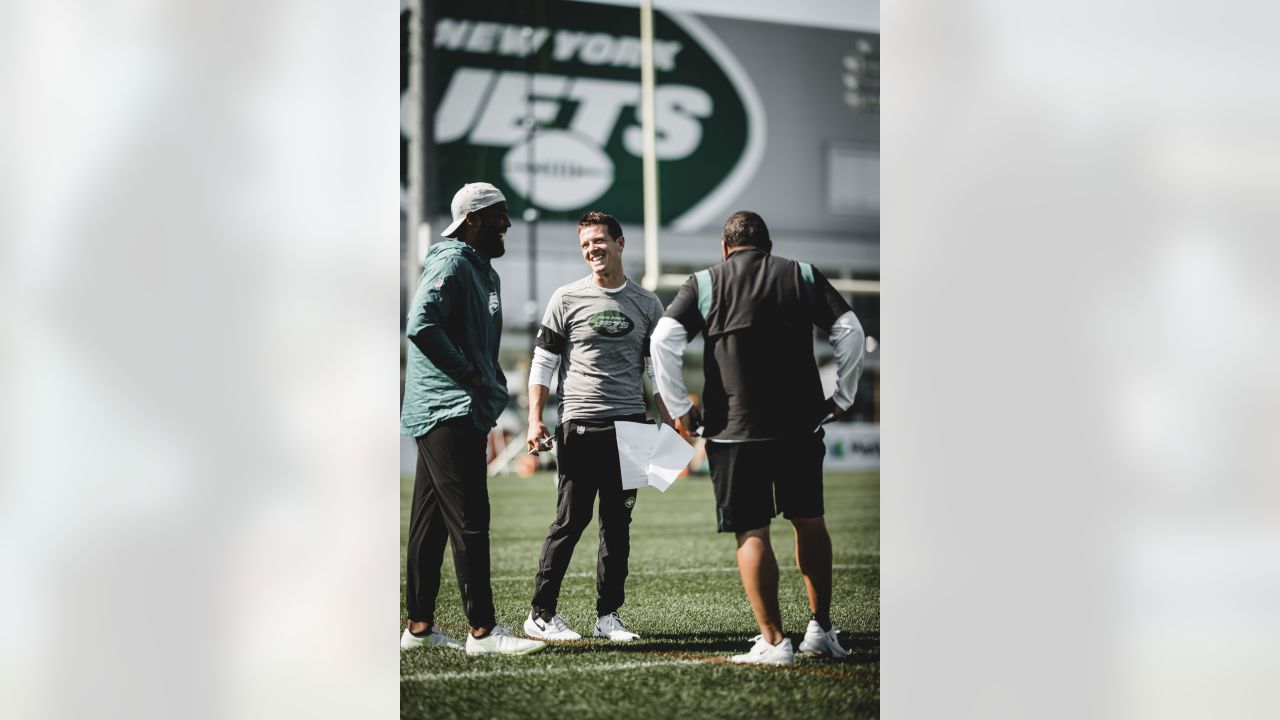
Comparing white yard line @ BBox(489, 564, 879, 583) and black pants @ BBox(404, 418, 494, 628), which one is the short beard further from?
white yard line @ BBox(489, 564, 879, 583)

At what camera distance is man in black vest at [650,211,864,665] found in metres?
3.31

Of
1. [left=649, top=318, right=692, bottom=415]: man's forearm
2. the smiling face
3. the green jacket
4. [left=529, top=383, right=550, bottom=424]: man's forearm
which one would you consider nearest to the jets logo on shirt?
the smiling face

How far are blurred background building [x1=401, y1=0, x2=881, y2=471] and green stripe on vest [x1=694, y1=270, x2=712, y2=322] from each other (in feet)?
47.2

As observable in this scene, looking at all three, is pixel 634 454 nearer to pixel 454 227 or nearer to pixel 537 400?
pixel 537 400

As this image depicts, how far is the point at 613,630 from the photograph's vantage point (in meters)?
3.79

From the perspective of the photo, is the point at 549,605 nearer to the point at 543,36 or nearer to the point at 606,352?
the point at 606,352

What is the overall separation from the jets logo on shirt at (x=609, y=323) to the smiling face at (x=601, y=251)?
12 centimetres

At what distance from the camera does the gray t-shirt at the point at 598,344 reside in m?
3.88

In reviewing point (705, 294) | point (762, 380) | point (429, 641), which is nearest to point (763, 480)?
point (762, 380)

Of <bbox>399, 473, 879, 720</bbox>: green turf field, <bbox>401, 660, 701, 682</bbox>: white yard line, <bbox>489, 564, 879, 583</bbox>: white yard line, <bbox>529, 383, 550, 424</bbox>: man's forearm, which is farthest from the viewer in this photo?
<bbox>489, 564, 879, 583</bbox>: white yard line
